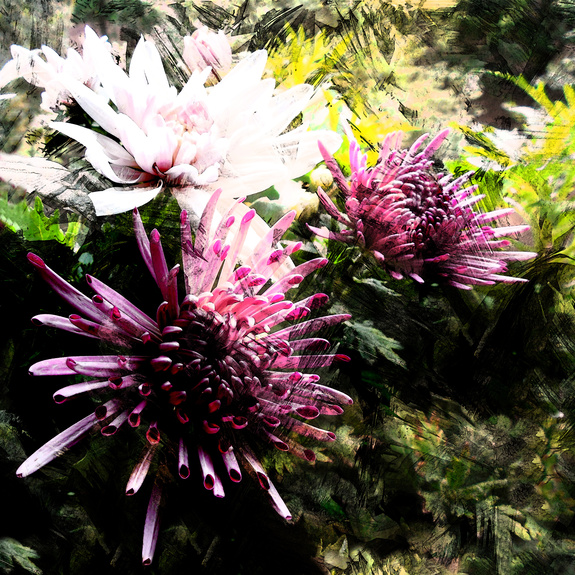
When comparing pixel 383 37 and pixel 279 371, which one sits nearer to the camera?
pixel 279 371

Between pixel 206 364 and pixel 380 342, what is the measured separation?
0.11 metres

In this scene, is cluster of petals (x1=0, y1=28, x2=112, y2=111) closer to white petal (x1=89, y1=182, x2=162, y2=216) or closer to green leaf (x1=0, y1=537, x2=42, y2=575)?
white petal (x1=89, y1=182, x2=162, y2=216)

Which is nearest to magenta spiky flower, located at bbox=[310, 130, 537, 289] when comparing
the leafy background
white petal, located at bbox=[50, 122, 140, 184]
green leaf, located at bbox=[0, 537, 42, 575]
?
the leafy background

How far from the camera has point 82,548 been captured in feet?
0.86

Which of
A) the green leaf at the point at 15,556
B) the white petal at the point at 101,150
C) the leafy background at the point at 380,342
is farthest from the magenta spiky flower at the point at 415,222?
the green leaf at the point at 15,556

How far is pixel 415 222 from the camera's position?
1.09 feet

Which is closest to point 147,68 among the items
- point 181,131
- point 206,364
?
point 181,131

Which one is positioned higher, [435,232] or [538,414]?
[435,232]

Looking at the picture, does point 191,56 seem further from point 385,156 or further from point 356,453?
point 356,453

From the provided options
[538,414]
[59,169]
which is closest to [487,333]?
[538,414]

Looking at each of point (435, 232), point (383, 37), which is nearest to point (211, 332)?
point (435, 232)

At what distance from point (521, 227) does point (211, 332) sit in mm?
227

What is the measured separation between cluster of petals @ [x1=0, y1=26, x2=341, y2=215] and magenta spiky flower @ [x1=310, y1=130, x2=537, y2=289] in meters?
0.04

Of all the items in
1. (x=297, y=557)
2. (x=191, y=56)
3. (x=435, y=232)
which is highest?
(x=191, y=56)
